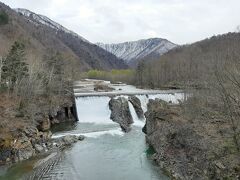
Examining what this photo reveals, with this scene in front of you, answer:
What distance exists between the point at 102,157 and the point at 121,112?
1884cm

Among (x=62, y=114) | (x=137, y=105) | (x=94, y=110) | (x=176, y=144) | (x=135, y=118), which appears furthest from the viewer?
(x=94, y=110)

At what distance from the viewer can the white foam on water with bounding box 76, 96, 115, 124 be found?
49906 mm

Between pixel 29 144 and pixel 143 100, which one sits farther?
pixel 143 100

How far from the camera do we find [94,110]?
52812mm

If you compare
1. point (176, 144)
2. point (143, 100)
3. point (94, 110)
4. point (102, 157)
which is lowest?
point (102, 157)

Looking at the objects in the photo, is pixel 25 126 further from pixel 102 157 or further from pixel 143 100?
pixel 143 100

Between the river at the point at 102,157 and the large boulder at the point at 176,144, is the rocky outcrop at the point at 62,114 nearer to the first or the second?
the river at the point at 102,157

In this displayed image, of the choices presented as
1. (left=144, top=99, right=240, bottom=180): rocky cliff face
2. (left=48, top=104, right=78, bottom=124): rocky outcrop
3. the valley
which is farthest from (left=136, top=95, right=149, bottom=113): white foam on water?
(left=144, top=99, right=240, bottom=180): rocky cliff face

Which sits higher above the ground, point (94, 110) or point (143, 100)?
point (143, 100)

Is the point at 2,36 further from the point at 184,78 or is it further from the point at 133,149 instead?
the point at 133,149

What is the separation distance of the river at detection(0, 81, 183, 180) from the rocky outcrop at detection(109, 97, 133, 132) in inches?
38.2

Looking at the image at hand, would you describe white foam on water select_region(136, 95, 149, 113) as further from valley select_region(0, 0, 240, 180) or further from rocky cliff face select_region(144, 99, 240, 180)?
rocky cliff face select_region(144, 99, 240, 180)

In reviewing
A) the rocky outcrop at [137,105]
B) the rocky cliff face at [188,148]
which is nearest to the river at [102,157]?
the rocky cliff face at [188,148]

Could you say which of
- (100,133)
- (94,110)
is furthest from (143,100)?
(100,133)
